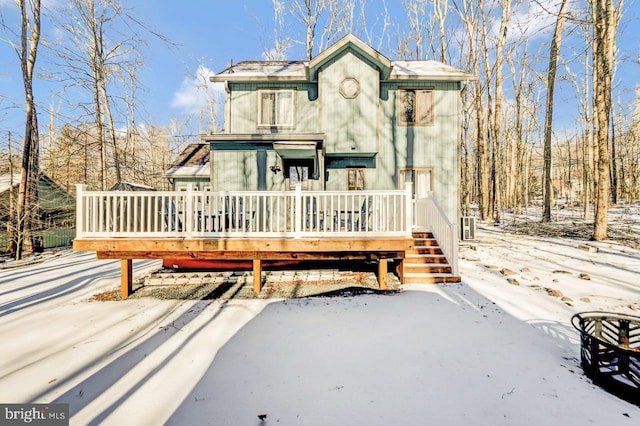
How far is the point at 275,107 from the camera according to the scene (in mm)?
9961

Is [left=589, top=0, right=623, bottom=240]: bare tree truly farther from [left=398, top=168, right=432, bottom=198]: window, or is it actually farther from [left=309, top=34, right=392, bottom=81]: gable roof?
[left=309, top=34, right=392, bottom=81]: gable roof

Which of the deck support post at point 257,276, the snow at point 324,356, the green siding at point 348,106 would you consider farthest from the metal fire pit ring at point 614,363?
the green siding at point 348,106

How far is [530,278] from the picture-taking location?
6.00 m

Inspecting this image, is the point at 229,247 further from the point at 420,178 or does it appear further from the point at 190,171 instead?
the point at 190,171

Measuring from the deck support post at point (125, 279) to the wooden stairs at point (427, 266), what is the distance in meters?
6.07

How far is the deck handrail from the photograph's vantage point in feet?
19.2

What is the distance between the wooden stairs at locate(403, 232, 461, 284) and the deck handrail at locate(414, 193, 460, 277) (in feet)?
0.47

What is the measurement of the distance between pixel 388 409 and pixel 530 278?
214 inches

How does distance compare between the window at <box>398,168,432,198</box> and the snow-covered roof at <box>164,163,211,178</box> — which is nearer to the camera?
the window at <box>398,168,432,198</box>

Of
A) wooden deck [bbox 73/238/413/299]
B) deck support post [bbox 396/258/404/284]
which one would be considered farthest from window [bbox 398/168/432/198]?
wooden deck [bbox 73/238/413/299]

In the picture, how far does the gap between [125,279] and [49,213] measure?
510 inches

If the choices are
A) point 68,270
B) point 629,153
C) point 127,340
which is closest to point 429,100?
point 127,340

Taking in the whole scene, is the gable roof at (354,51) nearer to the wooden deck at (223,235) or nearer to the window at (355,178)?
the window at (355,178)

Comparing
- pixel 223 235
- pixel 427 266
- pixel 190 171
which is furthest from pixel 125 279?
pixel 190 171
